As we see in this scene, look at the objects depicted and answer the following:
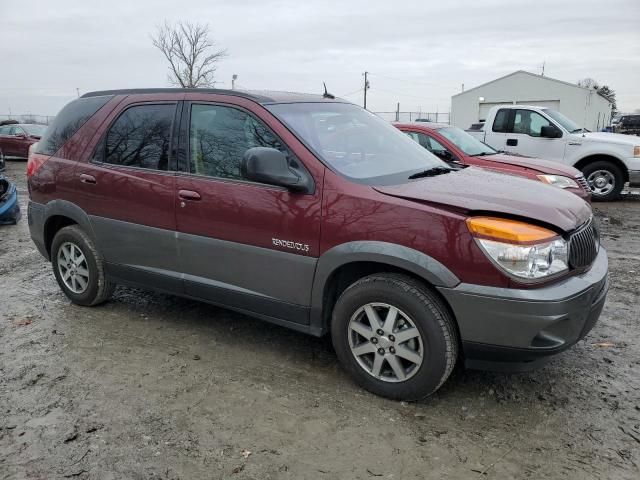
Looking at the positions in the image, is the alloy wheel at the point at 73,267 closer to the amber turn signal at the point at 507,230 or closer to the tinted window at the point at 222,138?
the tinted window at the point at 222,138

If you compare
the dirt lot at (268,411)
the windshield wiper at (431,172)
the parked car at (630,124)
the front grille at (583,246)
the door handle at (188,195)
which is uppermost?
the parked car at (630,124)

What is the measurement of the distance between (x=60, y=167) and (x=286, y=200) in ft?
7.72

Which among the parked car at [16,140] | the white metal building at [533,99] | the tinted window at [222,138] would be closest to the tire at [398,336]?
the tinted window at [222,138]

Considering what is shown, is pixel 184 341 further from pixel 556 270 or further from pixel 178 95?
pixel 556 270

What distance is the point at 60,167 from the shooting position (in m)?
4.46

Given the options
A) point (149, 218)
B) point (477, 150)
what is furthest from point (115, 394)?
point (477, 150)

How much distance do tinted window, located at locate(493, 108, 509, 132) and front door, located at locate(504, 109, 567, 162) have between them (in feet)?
0.39

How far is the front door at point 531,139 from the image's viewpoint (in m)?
10.3

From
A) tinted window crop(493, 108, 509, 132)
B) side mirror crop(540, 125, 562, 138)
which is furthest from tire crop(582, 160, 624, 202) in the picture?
tinted window crop(493, 108, 509, 132)

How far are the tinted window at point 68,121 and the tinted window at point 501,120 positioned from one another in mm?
8297

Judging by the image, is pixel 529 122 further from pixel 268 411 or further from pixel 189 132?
pixel 268 411

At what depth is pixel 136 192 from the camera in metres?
3.95

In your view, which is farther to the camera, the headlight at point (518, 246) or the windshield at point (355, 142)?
the windshield at point (355, 142)

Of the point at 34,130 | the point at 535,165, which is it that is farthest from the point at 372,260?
the point at 34,130
